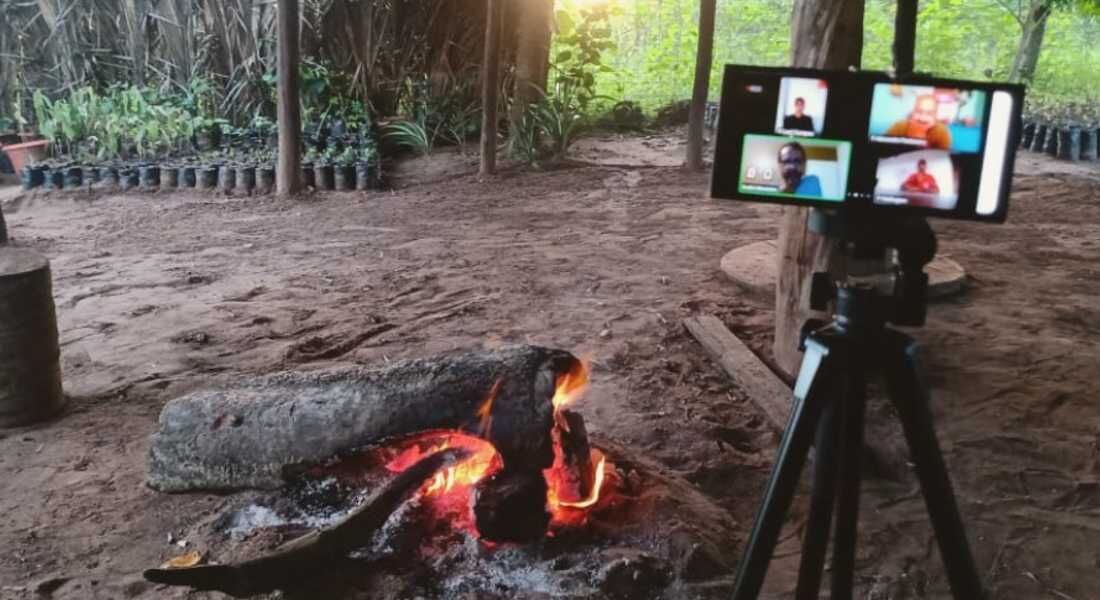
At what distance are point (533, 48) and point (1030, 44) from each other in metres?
7.87

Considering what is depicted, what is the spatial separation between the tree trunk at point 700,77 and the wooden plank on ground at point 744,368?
203 inches

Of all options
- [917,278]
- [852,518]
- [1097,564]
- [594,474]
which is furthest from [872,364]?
[1097,564]

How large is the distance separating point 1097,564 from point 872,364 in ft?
5.08

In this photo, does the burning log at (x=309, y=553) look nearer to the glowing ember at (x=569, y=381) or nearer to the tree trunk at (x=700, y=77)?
the glowing ember at (x=569, y=381)

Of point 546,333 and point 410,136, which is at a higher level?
point 410,136

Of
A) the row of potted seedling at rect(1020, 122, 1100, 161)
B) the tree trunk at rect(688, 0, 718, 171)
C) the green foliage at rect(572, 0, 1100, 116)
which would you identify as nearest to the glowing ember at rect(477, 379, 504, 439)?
the tree trunk at rect(688, 0, 718, 171)

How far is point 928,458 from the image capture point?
5.44 feet

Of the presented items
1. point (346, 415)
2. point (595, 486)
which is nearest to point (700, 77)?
point (595, 486)

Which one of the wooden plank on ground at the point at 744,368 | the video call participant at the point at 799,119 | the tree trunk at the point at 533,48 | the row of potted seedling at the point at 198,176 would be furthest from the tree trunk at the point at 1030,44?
the video call participant at the point at 799,119

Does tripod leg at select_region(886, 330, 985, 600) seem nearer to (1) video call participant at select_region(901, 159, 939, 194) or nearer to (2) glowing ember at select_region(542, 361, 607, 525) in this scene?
(1) video call participant at select_region(901, 159, 939, 194)

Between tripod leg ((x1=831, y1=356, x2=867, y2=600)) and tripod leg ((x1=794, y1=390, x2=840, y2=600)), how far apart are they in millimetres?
20

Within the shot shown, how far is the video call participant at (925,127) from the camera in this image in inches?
59.0

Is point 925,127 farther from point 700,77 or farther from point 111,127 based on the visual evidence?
point 111,127

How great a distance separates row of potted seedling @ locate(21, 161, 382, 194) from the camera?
8602 millimetres
